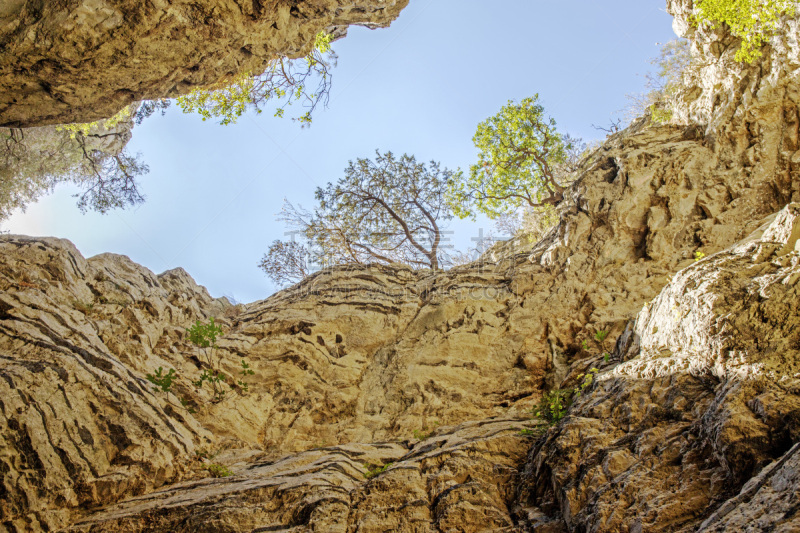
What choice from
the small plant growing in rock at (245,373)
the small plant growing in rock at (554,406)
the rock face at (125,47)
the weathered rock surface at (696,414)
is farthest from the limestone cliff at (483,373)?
the rock face at (125,47)

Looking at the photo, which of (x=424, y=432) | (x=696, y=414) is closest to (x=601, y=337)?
(x=424, y=432)

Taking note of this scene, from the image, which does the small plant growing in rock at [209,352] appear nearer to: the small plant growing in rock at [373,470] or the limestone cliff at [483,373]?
the limestone cliff at [483,373]

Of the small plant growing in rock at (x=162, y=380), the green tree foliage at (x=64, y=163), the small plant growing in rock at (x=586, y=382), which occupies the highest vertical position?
the green tree foliage at (x=64, y=163)

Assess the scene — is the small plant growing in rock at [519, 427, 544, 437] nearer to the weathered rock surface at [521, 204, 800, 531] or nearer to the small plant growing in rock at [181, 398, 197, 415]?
the weathered rock surface at [521, 204, 800, 531]

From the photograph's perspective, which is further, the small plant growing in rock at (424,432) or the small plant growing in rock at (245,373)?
the small plant growing in rock at (245,373)

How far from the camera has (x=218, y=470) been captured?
326 inches

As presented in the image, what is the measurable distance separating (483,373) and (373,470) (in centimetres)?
443

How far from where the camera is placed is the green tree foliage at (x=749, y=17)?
37.5 feet

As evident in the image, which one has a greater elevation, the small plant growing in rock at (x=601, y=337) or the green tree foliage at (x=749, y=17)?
the green tree foliage at (x=749, y=17)

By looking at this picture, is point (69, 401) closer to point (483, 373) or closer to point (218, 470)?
point (218, 470)

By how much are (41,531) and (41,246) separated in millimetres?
7653

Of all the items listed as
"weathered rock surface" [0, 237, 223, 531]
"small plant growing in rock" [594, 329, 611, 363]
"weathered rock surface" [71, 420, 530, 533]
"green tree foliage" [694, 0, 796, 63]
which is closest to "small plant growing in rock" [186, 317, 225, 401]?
"weathered rock surface" [0, 237, 223, 531]

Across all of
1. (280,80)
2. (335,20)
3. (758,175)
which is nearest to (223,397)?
(280,80)

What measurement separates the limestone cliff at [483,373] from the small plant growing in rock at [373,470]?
0.04 m
